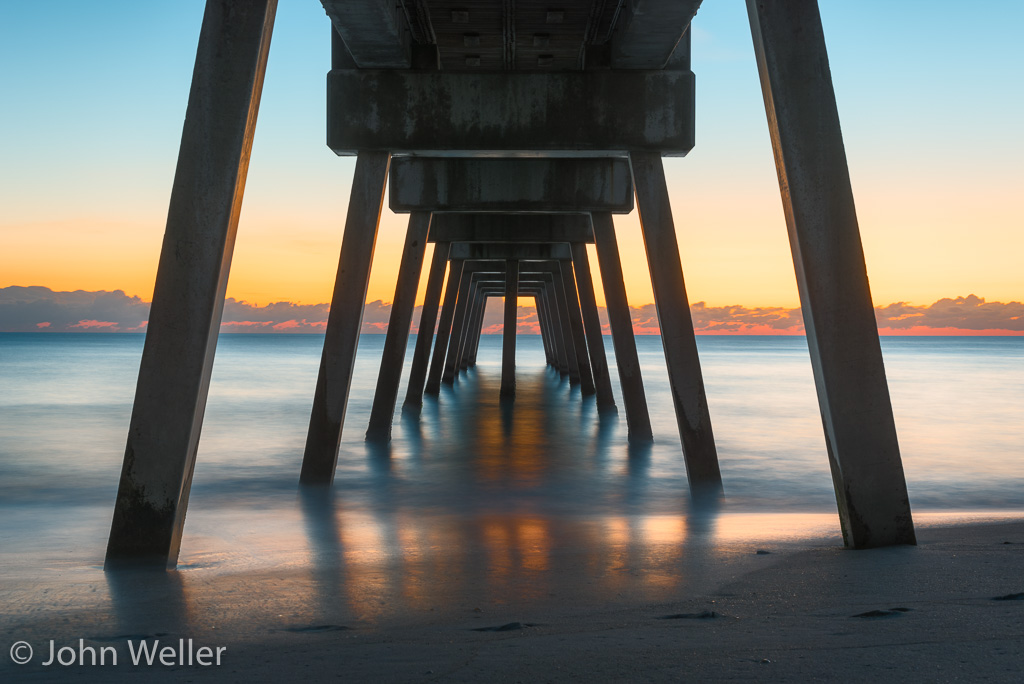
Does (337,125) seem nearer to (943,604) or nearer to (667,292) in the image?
(667,292)

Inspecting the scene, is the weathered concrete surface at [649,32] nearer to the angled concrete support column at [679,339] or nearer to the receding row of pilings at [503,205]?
the receding row of pilings at [503,205]

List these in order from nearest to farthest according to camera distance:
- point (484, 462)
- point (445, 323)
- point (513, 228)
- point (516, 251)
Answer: point (484, 462)
point (513, 228)
point (516, 251)
point (445, 323)

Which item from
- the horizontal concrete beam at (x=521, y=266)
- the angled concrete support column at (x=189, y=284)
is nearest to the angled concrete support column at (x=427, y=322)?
the horizontal concrete beam at (x=521, y=266)

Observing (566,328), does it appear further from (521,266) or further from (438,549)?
(438,549)

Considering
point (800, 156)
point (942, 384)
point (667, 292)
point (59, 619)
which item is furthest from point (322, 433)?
point (942, 384)

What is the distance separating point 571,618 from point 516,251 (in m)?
16.1

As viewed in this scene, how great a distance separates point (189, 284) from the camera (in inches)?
158

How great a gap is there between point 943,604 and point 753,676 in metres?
1.13

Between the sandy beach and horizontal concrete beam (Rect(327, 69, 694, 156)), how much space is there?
480cm

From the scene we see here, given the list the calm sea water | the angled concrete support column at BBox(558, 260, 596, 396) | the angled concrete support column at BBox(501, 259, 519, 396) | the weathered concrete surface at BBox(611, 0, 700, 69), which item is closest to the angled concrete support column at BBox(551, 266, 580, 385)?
the angled concrete support column at BBox(501, 259, 519, 396)

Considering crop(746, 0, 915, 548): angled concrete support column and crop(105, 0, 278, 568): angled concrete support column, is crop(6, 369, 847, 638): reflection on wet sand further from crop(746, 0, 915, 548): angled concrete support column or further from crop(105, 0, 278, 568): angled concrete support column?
crop(746, 0, 915, 548): angled concrete support column

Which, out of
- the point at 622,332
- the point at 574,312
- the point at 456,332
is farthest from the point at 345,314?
the point at 456,332

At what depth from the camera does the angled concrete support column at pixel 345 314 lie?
7.63 meters

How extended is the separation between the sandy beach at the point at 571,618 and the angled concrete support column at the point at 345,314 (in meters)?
3.42
